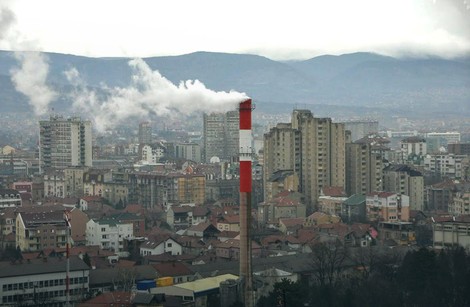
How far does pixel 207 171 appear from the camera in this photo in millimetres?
34469

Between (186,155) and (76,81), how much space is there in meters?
37.5

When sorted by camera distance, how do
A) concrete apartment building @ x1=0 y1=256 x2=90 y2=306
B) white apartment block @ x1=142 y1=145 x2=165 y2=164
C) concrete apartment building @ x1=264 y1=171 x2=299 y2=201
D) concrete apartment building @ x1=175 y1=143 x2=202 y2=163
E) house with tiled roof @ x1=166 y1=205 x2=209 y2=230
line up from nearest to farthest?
concrete apartment building @ x1=0 y1=256 x2=90 y2=306 < house with tiled roof @ x1=166 y1=205 x2=209 y2=230 < concrete apartment building @ x1=264 y1=171 x2=299 y2=201 < white apartment block @ x1=142 y1=145 x2=165 y2=164 < concrete apartment building @ x1=175 y1=143 x2=202 y2=163

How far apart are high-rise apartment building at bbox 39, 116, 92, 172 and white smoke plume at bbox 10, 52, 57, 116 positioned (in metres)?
28.5

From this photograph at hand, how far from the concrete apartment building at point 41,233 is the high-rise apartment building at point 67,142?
16.5 m

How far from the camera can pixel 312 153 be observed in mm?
26250

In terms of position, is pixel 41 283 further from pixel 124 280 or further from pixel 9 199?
pixel 9 199

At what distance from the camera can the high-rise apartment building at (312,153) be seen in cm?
2612

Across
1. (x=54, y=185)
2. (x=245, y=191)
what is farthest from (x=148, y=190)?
(x=245, y=191)

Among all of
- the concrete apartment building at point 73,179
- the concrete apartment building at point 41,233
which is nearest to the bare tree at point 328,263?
the concrete apartment building at point 41,233

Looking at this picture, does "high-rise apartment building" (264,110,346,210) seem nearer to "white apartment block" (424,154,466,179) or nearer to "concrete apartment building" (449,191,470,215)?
"concrete apartment building" (449,191,470,215)

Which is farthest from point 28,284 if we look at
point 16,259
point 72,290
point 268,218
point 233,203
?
point 233,203

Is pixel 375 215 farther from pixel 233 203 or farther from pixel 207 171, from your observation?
pixel 207 171

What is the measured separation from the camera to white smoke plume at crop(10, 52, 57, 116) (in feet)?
220

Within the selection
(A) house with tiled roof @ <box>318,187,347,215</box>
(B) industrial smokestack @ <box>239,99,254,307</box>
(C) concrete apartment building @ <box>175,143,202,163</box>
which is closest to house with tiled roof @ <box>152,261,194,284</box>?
(B) industrial smokestack @ <box>239,99,254,307</box>
